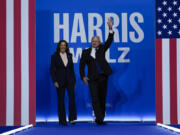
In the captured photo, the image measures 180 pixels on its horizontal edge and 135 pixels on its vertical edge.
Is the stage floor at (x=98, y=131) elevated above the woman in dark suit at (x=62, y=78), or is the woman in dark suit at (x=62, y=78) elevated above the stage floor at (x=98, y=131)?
the woman in dark suit at (x=62, y=78)

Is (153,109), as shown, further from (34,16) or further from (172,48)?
(34,16)

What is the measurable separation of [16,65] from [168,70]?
102 inches

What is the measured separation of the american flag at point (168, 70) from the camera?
5.48 m

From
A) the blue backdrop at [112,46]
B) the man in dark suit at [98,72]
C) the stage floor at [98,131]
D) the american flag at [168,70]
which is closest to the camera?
the stage floor at [98,131]

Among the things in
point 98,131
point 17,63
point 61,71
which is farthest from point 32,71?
point 98,131

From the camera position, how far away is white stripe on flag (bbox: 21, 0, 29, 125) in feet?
18.0

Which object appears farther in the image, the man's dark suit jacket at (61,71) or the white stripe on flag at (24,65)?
the white stripe on flag at (24,65)

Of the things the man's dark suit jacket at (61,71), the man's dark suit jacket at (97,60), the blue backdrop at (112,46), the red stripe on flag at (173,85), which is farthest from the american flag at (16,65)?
the red stripe on flag at (173,85)

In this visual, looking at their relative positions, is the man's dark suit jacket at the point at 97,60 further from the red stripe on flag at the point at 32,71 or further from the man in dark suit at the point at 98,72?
the red stripe on flag at the point at 32,71

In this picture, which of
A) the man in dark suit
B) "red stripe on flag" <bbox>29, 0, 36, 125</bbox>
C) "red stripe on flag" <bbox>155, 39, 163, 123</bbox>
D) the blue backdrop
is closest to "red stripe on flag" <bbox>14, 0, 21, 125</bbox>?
"red stripe on flag" <bbox>29, 0, 36, 125</bbox>

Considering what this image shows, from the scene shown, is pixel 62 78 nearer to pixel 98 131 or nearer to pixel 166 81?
pixel 98 131

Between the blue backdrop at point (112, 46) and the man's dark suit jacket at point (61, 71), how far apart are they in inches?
22.7
